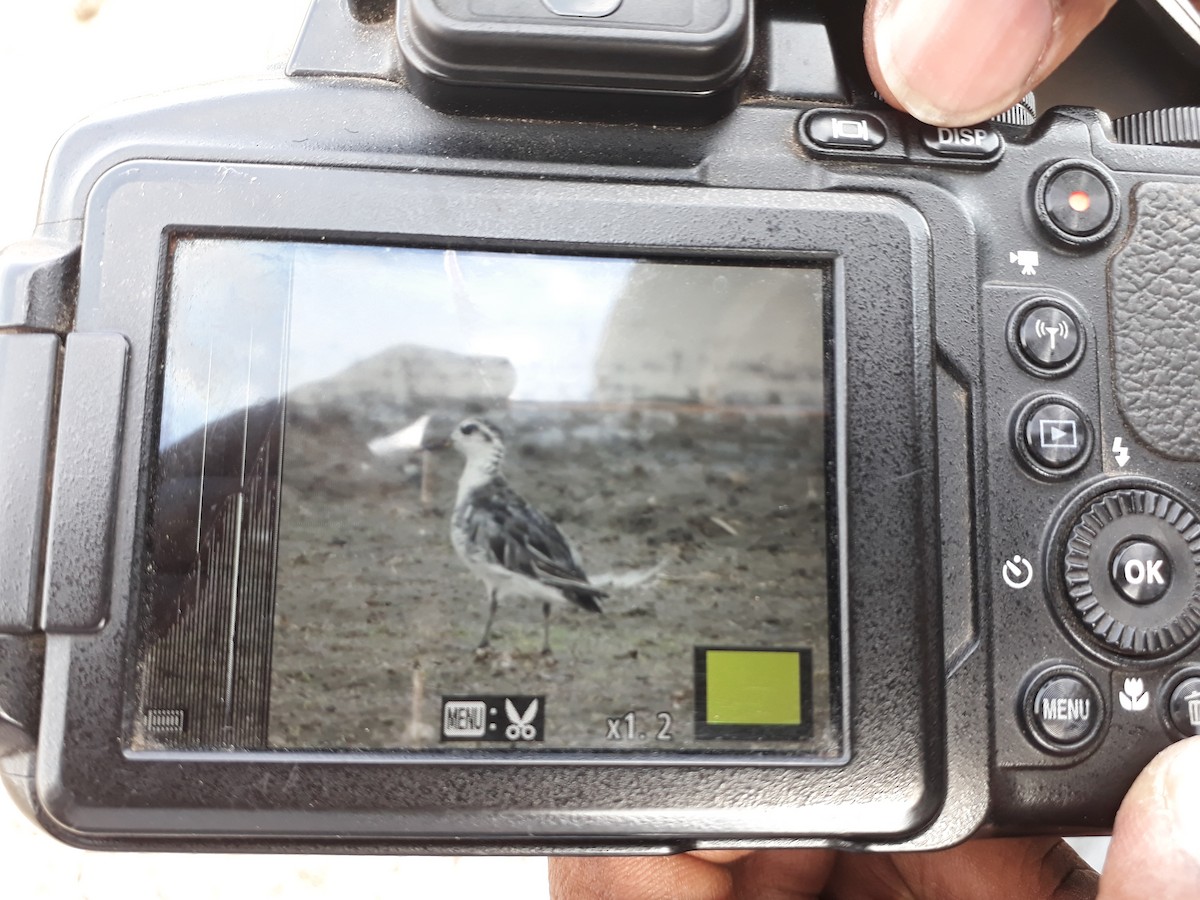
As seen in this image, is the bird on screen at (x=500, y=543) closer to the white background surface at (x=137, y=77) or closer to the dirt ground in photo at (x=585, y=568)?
the dirt ground in photo at (x=585, y=568)

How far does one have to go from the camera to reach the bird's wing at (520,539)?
18.8 inches

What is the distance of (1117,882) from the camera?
45 cm

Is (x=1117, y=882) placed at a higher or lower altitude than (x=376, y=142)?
lower

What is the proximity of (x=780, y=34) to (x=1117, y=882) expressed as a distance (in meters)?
0.48

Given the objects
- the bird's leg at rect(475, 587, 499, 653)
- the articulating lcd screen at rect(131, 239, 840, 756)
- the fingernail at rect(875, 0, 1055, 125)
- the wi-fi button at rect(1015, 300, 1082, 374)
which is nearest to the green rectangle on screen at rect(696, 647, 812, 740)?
the articulating lcd screen at rect(131, 239, 840, 756)

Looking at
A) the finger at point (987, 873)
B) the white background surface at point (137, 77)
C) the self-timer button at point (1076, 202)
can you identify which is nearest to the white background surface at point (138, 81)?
the white background surface at point (137, 77)

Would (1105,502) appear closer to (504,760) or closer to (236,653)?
(504,760)

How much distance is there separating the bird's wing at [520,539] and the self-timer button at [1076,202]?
322 millimetres

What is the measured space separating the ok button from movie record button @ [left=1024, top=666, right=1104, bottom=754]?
51 millimetres

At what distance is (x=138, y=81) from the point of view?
0.86 m

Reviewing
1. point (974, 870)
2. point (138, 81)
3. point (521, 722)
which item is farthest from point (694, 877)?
point (138, 81)

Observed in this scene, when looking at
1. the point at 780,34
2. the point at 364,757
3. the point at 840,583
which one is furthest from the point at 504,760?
the point at 780,34

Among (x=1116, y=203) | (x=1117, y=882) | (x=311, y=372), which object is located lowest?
(x=1117, y=882)

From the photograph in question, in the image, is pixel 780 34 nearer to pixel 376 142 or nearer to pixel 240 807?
pixel 376 142
